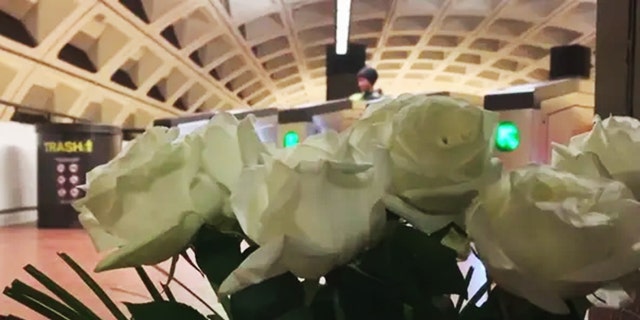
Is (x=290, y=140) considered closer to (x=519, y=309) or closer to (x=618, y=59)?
(x=618, y=59)

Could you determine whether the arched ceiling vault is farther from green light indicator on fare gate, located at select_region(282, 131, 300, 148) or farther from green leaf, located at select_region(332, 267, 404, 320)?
green leaf, located at select_region(332, 267, 404, 320)

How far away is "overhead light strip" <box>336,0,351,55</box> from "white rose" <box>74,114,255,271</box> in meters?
→ 5.33

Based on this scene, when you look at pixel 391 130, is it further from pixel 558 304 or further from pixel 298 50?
pixel 298 50

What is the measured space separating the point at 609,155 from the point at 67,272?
915 mm

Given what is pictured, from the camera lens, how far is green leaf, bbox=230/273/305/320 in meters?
0.31

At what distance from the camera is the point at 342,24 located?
643cm

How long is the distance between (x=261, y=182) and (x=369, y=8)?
704 cm

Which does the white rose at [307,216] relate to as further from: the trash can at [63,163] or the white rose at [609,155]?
the trash can at [63,163]

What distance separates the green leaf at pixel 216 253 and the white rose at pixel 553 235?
86 millimetres

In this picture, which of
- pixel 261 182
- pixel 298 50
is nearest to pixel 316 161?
pixel 261 182

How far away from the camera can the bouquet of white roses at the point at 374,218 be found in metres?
0.30

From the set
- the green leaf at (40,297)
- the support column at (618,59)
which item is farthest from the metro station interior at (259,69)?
the green leaf at (40,297)

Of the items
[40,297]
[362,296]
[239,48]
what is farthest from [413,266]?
[239,48]

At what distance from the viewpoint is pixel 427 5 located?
7289mm
